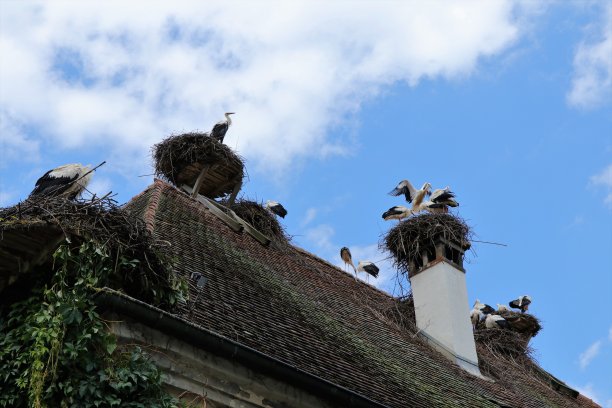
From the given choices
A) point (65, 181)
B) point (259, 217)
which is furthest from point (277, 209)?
point (65, 181)

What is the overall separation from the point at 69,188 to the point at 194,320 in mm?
1834

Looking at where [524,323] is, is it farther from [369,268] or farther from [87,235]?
[87,235]

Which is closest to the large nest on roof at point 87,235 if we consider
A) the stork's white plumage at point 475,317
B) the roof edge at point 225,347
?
the roof edge at point 225,347

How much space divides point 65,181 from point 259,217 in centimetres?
545

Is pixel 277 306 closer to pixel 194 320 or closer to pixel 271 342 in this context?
pixel 271 342

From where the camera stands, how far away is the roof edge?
270 inches

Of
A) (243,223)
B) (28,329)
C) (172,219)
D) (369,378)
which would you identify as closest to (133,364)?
(28,329)

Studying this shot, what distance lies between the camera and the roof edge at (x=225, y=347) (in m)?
6.85

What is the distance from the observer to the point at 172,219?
35.4 ft

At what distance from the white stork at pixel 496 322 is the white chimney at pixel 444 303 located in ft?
7.36

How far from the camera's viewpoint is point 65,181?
8352 millimetres

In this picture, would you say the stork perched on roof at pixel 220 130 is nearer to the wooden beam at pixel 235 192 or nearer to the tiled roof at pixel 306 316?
the wooden beam at pixel 235 192

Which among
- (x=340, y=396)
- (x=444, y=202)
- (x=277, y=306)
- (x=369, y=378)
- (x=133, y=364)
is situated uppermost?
(x=444, y=202)

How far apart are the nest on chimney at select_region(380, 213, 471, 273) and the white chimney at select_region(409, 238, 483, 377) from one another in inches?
3.7
